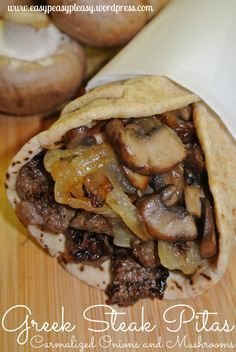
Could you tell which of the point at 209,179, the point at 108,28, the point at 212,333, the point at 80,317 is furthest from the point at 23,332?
the point at 108,28

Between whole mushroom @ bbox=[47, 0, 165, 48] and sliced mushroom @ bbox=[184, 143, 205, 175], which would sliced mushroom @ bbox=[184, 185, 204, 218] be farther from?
whole mushroom @ bbox=[47, 0, 165, 48]

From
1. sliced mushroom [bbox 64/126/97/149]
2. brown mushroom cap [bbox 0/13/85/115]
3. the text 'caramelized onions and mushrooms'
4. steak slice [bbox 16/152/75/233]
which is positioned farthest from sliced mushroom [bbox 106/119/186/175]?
brown mushroom cap [bbox 0/13/85/115]

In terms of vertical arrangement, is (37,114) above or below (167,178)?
below

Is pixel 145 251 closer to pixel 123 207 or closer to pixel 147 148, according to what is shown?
pixel 123 207

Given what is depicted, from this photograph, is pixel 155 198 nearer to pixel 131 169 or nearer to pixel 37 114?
pixel 131 169

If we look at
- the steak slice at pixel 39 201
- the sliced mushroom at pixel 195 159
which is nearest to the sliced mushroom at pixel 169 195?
the sliced mushroom at pixel 195 159

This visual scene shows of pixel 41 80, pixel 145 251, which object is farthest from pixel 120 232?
pixel 41 80
